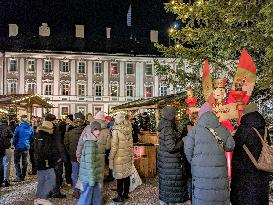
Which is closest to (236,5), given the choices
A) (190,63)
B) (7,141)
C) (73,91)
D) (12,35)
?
(190,63)

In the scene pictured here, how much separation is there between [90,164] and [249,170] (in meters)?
3.00

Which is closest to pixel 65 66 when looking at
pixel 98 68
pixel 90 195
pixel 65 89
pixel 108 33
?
pixel 65 89

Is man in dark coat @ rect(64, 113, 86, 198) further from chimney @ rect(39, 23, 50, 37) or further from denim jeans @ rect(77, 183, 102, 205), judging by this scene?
chimney @ rect(39, 23, 50, 37)

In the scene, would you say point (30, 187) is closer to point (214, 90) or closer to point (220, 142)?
point (214, 90)

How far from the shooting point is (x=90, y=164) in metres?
6.94

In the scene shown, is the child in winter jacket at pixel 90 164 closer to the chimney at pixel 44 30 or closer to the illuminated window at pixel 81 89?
the illuminated window at pixel 81 89

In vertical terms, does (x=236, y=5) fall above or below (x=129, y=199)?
above

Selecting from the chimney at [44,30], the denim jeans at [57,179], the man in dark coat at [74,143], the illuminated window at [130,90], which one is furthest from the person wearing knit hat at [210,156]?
the chimney at [44,30]

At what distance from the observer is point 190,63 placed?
10.1 meters

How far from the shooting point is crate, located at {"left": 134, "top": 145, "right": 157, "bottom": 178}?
11.4 metres

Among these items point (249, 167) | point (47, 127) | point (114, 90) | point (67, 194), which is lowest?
point (67, 194)

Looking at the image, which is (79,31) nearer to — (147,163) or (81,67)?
(81,67)

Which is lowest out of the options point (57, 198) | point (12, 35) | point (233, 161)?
point (57, 198)

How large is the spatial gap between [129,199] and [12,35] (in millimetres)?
41222
